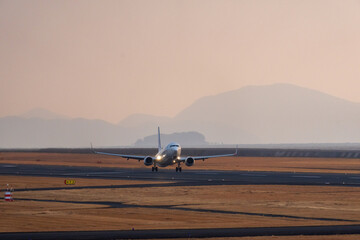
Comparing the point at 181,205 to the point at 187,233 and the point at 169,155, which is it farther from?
the point at 169,155

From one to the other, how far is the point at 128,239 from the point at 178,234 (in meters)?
2.95

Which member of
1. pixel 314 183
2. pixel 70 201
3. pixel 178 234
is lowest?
pixel 314 183

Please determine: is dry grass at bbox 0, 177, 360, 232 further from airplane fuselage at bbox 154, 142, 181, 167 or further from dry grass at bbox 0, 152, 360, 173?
dry grass at bbox 0, 152, 360, 173

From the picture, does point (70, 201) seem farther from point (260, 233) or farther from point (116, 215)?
point (260, 233)

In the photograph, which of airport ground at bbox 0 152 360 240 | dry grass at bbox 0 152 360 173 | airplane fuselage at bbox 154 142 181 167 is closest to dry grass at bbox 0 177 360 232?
airport ground at bbox 0 152 360 240

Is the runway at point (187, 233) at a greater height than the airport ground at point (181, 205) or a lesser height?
greater

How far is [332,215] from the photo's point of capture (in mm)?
44719

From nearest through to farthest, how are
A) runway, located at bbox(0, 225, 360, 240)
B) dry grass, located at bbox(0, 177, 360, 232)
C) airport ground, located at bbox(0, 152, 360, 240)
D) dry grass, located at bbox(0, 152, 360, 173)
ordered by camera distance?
runway, located at bbox(0, 225, 360, 240), airport ground, located at bbox(0, 152, 360, 240), dry grass, located at bbox(0, 177, 360, 232), dry grass, located at bbox(0, 152, 360, 173)

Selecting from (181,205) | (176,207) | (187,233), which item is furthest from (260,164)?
(187,233)

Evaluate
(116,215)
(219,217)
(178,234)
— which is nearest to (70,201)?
(116,215)

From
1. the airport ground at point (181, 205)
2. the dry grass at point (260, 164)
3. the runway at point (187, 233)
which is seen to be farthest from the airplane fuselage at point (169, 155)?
the runway at point (187, 233)

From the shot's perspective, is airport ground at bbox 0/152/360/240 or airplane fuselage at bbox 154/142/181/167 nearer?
airport ground at bbox 0/152/360/240

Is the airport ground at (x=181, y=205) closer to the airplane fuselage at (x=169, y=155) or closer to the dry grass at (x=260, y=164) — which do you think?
the airplane fuselage at (x=169, y=155)

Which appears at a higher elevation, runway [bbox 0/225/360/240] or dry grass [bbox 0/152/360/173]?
runway [bbox 0/225/360/240]
